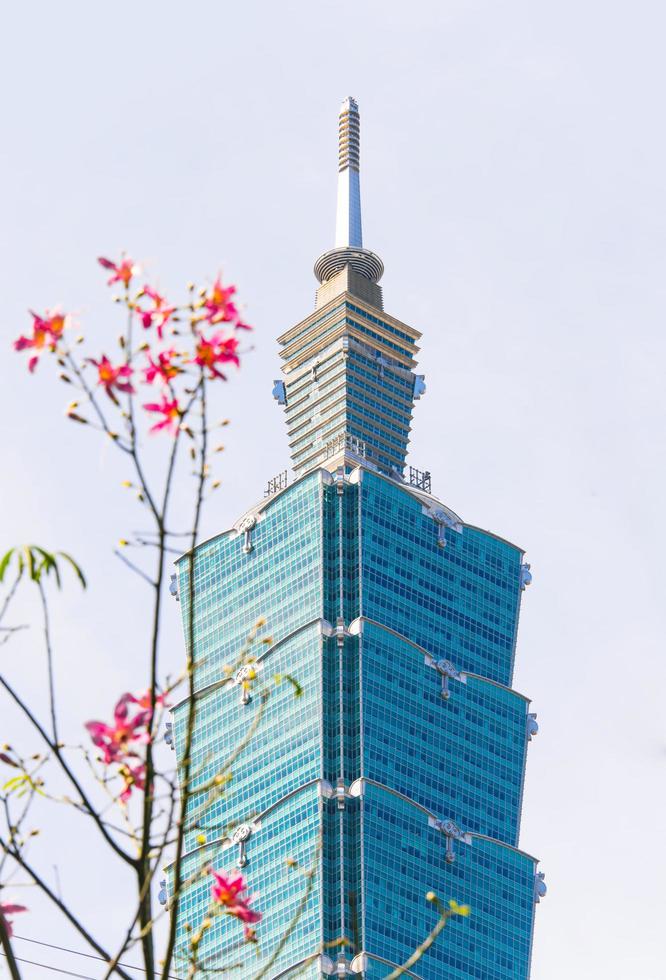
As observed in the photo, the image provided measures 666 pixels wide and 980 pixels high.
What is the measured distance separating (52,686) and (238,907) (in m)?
3.19

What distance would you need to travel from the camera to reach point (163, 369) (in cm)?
2017

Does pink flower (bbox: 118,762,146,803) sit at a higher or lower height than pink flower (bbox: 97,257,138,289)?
lower

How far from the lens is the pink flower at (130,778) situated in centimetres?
2000

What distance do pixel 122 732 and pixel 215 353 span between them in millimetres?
3818

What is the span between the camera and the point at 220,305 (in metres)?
20.5

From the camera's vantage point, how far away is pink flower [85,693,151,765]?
64.3ft

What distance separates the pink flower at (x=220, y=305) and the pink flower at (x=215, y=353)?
8.4 inches

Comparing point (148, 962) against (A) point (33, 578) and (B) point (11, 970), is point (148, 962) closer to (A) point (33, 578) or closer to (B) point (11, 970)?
(B) point (11, 970)

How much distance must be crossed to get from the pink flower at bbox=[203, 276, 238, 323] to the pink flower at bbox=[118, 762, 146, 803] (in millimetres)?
4456

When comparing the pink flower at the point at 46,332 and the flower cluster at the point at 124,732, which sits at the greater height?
the pink flower at the point at 46,332

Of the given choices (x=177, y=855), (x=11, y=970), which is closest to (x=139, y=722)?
(x=177, y=855)

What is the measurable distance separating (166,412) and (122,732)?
3.20m

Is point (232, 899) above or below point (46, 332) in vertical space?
below

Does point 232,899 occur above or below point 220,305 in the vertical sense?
below
